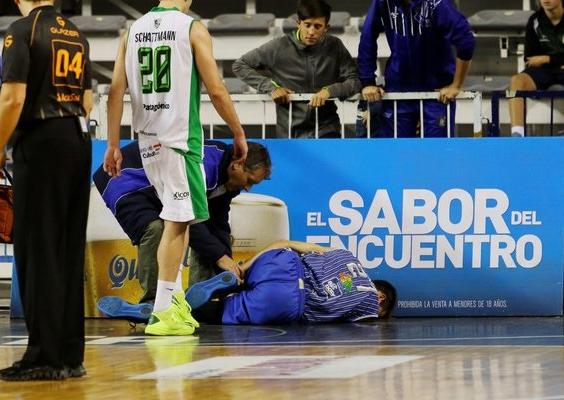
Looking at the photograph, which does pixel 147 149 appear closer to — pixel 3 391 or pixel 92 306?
pixel 92 306

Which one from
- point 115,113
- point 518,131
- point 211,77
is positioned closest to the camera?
point 211,77

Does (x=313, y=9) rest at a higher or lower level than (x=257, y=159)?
higher

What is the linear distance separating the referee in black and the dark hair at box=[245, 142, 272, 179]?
2773 mm

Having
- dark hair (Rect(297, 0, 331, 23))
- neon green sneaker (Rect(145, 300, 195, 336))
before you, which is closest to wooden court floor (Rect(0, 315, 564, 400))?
neon green sneaker (Rect(145, 300, 195, 336))

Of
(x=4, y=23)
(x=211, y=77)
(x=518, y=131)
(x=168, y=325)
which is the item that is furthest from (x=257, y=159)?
(x=4, y=23)

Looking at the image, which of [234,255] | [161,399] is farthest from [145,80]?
[161,399]

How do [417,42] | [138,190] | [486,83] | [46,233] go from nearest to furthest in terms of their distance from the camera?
[46,233], [138,190], [417,42], [486,83]

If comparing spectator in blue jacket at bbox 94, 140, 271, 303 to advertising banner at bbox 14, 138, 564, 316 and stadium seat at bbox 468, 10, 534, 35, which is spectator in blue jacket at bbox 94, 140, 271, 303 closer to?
advertising banner at bbox 14, 138, 564, 316

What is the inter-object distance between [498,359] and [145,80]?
278 centimetres

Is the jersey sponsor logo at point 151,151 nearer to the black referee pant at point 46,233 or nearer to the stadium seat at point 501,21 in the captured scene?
the black referee pant at point 46,233

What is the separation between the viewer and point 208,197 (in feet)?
29.3

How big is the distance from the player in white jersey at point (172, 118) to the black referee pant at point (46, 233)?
2.03 metres

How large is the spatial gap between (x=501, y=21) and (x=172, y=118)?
7.68m

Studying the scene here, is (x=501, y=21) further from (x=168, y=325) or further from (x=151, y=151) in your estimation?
(x=168, y=325)
